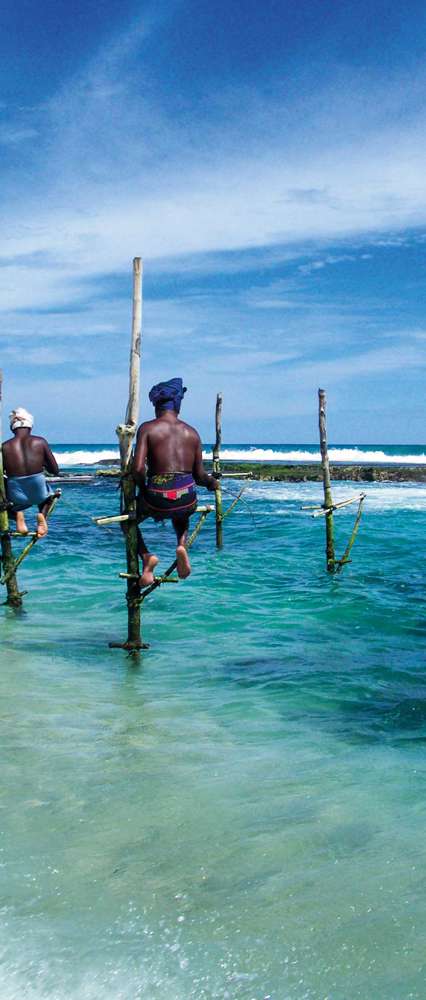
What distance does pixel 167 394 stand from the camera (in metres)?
7.88

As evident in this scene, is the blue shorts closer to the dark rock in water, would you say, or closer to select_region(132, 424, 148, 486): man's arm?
select_region(132, 424, 148, 486): man's arm

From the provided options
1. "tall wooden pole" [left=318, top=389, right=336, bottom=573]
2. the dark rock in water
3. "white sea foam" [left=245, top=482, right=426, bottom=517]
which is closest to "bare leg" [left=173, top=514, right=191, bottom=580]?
"tall wooden pole" [left=318, top=389, right=336, bottom=573]

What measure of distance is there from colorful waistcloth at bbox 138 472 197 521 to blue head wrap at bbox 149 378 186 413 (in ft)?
2.44

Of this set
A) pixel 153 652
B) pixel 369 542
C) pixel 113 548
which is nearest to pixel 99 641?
pixel 153 652

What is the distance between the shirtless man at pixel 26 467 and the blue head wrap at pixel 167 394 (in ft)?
9.97

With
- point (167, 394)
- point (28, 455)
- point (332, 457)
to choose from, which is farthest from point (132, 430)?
point (332, 457)

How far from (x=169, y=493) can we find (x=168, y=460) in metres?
0.35

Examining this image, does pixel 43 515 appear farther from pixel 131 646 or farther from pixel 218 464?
pixel 218 464

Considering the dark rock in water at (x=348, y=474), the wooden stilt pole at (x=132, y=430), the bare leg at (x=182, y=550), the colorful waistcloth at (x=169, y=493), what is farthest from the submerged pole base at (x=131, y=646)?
Answer: the dark rock in water at (x=348, y=474)

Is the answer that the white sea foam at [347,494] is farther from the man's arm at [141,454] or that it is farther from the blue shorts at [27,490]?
the man's arm at [141,454]

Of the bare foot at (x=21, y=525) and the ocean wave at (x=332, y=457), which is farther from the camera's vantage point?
the ocean wave at (x=332, y=457)

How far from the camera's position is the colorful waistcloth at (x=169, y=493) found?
7.79 metres

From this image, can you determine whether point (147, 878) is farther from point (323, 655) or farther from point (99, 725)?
point (323, 655)

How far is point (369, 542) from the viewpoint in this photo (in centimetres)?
2239
